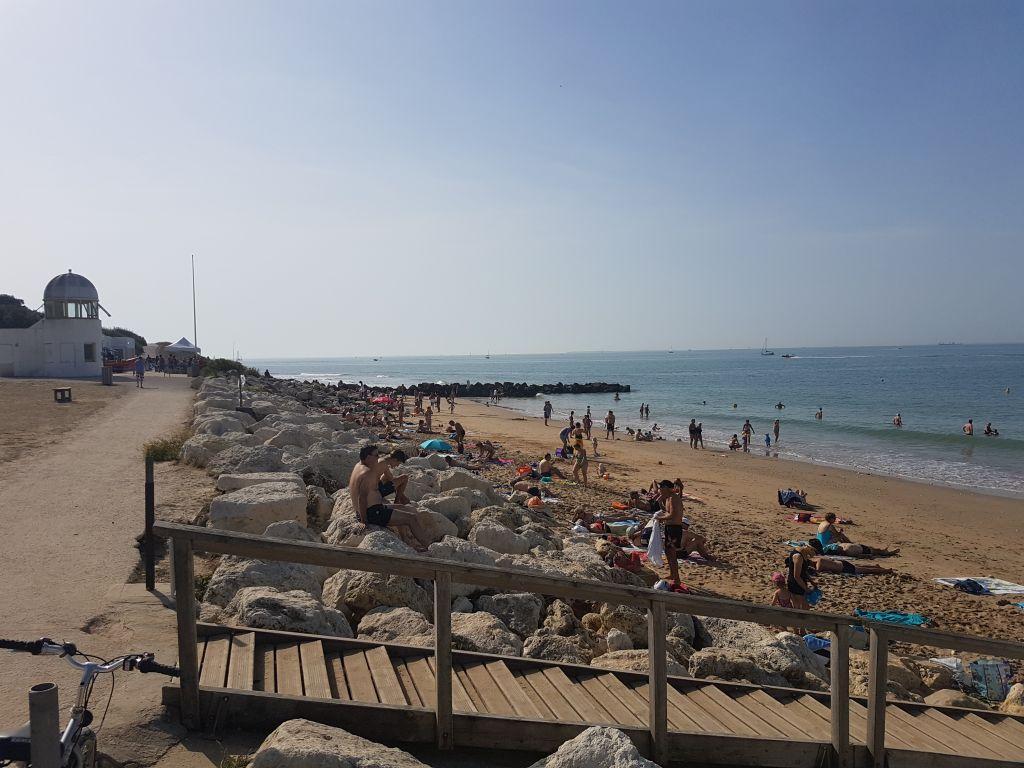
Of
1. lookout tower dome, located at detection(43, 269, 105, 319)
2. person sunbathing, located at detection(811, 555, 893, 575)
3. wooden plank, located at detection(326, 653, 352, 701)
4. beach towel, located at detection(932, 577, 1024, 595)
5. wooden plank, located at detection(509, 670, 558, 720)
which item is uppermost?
lookout tower dome, located at detection(43, 269, 105, 319)

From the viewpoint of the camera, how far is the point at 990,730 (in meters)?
5.25

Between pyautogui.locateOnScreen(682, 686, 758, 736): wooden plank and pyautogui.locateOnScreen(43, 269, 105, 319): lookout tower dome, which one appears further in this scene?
pyautogui.locateOnScreen(43, 269, 105, 319): lookout tower dome

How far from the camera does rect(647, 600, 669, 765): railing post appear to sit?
383 centimetres

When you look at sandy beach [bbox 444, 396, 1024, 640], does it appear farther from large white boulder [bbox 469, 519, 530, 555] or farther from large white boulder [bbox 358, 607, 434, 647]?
large white boulder [bbox 358, 607, 434, 647]

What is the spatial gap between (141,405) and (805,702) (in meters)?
21.7

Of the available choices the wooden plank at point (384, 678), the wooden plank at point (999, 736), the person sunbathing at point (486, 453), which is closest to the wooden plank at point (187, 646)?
the wooden plank at point (384, 678)

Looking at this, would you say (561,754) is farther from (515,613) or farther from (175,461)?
(175,461)

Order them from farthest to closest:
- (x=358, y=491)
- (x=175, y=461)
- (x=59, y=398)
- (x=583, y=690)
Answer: (x=59, y=398) < (x=175, y=461) < (x=358, y=491) < (x=583, y=690)

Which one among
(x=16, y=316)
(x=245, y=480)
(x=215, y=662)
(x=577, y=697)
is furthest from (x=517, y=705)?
(x=16, y=316)

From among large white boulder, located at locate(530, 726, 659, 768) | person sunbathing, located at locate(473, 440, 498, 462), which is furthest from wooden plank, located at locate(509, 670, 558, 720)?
person sunbathing, located at locate(473, 440, 498, 462)

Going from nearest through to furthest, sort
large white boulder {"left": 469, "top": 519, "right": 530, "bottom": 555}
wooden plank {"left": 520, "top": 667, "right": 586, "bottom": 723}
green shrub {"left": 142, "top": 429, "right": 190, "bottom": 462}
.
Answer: wooden plank {"left": 520, "top": 667, "right": 586, "bottom": 723} → large white boulder {"left": 469, "top": 519, "right": 530, "bottom": 555} → green shrub {"left": 142, "top": 429, "right": 190, "bottom": 462}

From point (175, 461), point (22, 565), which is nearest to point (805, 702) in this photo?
point (22, 565)

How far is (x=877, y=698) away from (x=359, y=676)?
9.84 feet

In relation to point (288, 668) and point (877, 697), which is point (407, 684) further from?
point (877, 697)
